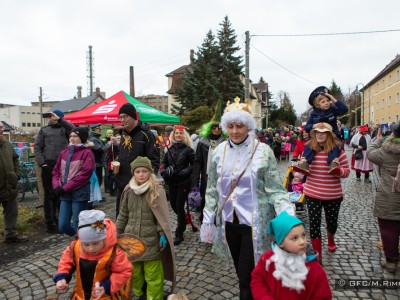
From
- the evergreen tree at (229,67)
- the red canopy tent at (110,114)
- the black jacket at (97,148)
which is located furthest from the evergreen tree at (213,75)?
the black jacket at (97,148)

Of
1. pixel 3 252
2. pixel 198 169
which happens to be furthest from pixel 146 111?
pixel 3 252

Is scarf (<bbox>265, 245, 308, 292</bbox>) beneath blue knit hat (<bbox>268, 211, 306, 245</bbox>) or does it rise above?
beneath

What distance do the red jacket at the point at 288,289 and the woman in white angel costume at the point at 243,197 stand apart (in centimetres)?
34

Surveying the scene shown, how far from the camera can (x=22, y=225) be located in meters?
5.89

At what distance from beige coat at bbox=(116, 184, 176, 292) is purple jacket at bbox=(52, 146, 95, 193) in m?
1.39

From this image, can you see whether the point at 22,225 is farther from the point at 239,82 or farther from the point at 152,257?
the point at 239,82

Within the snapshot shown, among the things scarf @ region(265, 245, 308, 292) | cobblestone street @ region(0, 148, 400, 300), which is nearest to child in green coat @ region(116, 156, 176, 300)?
cobblestone street @ region(0, 148, 400, 300)

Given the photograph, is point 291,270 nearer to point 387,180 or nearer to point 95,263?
point 95,263

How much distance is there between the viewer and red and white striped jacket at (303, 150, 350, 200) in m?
4.03

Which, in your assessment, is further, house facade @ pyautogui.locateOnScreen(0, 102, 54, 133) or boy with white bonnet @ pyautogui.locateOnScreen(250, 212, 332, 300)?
house facade @ pyautogui.locateOnScreen(0, 102, 54, 133)

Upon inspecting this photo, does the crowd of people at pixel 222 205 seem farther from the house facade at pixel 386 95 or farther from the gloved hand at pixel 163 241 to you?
the house facade at pixel 386 95

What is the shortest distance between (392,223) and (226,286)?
2138 mm

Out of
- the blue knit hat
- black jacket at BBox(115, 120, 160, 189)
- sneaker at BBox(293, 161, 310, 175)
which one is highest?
black jacket at BBox(115, 120, 160, 189)

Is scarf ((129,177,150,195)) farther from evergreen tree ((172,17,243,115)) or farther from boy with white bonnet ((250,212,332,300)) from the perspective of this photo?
evergreen tree ((172,17,243,115))
